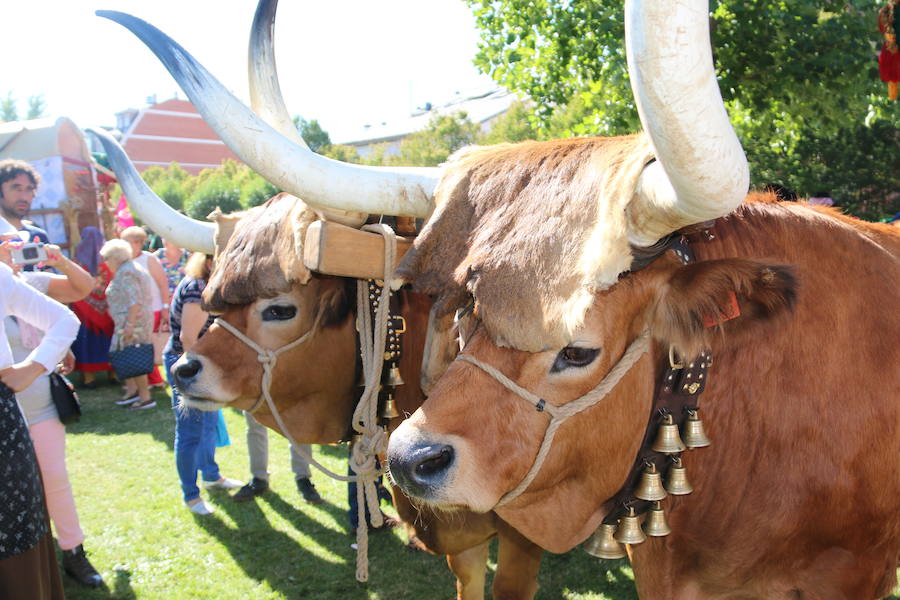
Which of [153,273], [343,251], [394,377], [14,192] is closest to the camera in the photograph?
[343,251]

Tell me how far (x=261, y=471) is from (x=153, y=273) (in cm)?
413

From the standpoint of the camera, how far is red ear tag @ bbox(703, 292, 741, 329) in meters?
1.76

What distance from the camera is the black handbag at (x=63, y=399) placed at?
4.15m

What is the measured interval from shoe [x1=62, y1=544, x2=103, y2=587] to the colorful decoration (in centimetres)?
594

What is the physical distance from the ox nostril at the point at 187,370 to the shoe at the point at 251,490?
3.43 meters

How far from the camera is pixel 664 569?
2139 mm

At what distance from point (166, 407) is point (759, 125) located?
7.90 meters

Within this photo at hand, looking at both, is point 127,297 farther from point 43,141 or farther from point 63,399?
point 43,141

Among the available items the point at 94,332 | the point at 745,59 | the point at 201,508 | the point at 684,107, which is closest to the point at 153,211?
the point at 684,107

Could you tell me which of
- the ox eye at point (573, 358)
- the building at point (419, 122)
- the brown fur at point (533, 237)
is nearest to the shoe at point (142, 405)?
the brown fur at point (533, 237)

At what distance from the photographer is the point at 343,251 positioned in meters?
2.35

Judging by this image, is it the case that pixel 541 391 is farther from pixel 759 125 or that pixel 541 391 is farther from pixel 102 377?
pixel 102 377

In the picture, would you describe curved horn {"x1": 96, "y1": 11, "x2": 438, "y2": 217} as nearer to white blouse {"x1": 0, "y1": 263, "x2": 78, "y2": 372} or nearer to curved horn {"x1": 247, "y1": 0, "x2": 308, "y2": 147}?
curved horn {"x1": 247, "y1": 0, "x2": 308, "y2": 147}

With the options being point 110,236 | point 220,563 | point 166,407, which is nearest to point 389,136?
point 110,236
